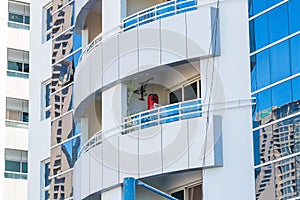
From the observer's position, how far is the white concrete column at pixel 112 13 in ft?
89.9

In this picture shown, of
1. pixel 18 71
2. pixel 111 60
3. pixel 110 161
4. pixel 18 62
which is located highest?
pixel 18 62

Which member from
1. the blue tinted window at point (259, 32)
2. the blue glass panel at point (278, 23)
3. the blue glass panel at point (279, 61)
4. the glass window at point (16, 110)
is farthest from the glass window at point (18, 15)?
the blue glass panel at point (279, 61)

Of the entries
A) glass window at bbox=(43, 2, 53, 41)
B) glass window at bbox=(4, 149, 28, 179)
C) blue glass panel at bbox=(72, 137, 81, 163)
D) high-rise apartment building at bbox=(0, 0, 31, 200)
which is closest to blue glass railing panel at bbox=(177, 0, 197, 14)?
blue glass panel at bbox=(72, 137, 81, 163)

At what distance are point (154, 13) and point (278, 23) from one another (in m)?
4.57

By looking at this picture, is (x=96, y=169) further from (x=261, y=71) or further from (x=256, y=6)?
(x=256, y=6)

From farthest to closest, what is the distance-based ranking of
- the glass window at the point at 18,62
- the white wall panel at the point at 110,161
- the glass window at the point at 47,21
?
1. the glass window at the point at 18,62
2. the glass window at the point at 47,21
3. the white wall panel at the point at 110,161

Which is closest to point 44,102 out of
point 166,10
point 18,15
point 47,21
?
point 47,21

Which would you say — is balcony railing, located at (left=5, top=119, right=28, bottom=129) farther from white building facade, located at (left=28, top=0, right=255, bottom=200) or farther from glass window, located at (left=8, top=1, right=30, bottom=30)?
white building facade, located at (left=28, top=0, right=255, bottom=200)

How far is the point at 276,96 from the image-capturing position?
22.7 meters

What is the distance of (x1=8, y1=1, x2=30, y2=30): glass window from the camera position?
1882 inches

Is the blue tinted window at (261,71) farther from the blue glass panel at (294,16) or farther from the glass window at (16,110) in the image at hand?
the glass window at (16,110)

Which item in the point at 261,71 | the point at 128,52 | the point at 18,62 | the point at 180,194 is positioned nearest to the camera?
the point at 261,71

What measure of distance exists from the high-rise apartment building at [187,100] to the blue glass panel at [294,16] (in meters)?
0.03

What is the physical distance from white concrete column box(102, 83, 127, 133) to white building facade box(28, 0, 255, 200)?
0.03 m
